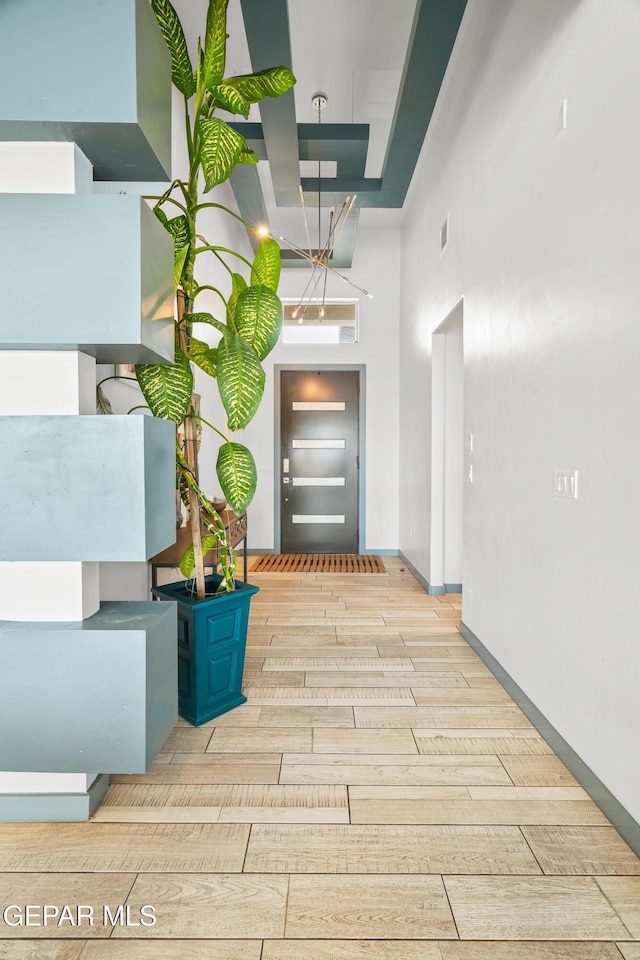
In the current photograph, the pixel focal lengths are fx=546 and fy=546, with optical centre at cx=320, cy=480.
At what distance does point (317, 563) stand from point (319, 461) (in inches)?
45.4

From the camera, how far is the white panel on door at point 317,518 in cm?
599

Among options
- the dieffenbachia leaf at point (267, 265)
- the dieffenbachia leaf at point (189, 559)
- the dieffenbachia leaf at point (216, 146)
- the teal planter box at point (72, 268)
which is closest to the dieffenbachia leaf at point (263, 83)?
the dieffenbachia leaf at point (216, 146)

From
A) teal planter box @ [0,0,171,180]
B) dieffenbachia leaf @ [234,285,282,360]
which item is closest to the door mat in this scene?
dieffenbachia leaf @ [234,285,282,360]

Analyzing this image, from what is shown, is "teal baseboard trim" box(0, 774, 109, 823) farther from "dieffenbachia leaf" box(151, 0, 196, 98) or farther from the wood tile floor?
"dieffenbachia leaf" box(151, 0, 196, 98)

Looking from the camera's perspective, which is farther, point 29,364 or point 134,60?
point 29,364

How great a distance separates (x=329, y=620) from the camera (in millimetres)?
3523

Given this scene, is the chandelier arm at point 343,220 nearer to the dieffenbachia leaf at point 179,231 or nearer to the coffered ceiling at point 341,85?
the coffered ceiling at point 341,85

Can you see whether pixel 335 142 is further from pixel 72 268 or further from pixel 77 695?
pixel 77 695

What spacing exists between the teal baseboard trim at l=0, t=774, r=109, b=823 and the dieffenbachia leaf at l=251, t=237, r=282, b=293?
192cm

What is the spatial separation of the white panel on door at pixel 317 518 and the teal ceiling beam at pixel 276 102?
3.07 meters

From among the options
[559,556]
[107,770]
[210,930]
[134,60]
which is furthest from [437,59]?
[210,930]

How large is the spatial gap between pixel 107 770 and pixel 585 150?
236cm

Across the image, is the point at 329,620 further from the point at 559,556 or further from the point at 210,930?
the point at 210,930

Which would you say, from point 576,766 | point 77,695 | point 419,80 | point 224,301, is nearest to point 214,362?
point 224,301
